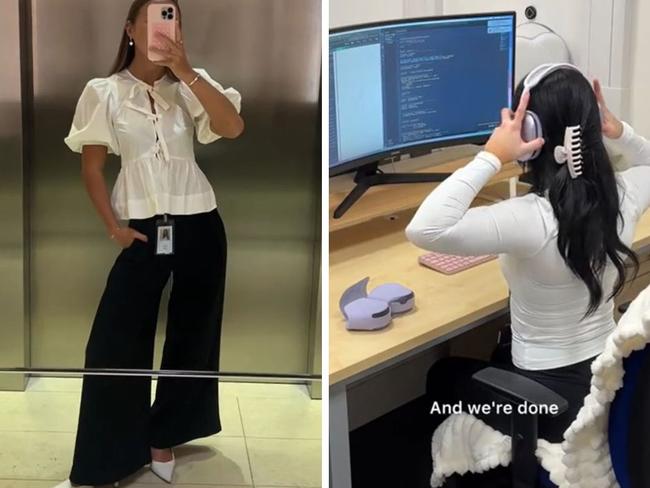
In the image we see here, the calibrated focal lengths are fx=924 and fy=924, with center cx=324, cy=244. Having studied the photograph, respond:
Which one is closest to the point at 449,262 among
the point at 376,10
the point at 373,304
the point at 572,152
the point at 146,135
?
the point at 373,304

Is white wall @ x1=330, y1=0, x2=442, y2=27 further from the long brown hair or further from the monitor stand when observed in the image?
the long brown hair

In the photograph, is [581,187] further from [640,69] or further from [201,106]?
[201,106]

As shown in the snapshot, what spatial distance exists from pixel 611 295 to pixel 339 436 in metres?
0.46

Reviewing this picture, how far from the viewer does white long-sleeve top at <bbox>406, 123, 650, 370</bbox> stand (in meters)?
1.34

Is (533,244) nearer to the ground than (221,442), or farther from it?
farther from it

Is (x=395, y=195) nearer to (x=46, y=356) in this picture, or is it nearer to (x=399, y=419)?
(x=399, y=419)

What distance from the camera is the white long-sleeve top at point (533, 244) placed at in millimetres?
1336

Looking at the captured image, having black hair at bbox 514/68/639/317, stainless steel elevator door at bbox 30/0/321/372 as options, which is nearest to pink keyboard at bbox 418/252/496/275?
black hair at bbox 514/68/639/317

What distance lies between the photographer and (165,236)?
1.09 meters

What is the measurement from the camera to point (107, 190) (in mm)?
1085

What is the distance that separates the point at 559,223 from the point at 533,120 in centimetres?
16

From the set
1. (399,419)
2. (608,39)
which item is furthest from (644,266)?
(399,419)

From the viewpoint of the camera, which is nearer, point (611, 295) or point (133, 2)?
point (133, 2)

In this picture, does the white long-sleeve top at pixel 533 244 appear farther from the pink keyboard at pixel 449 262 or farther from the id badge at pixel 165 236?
the id badge at pixel 165 236
